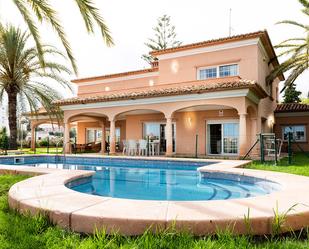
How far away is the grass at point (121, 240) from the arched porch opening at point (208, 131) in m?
13.8

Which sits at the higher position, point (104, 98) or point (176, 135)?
point (104, 98)

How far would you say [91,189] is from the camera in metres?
7.89

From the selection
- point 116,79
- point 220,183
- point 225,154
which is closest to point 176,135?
point 225,154

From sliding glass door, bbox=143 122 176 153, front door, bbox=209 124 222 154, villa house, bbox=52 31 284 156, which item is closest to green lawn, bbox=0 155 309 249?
villa house, bbox=52 31 284 156

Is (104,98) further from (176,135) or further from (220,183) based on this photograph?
(220,183)

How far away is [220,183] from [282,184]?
2.49 m

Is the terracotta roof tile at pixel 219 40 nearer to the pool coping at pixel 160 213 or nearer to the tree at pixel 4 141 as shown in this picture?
the tree at pixel 4 141

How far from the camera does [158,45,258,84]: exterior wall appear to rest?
17.3 m

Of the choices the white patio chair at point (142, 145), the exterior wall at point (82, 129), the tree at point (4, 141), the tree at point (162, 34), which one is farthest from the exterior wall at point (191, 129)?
the tree at point (162, 34)

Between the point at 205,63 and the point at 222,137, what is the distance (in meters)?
5.03

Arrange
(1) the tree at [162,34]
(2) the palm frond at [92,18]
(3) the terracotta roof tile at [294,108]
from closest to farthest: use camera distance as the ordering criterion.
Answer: (2) the palm frond at [92,18] → (3) the terracotta roof tile at [294,108] → (1) the tree at [162,34]

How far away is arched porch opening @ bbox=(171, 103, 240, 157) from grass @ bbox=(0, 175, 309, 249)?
13.8 meters

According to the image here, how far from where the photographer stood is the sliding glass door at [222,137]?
1761 centimetres

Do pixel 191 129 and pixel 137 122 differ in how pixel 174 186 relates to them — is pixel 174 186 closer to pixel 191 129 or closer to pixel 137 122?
pixel 191 129
